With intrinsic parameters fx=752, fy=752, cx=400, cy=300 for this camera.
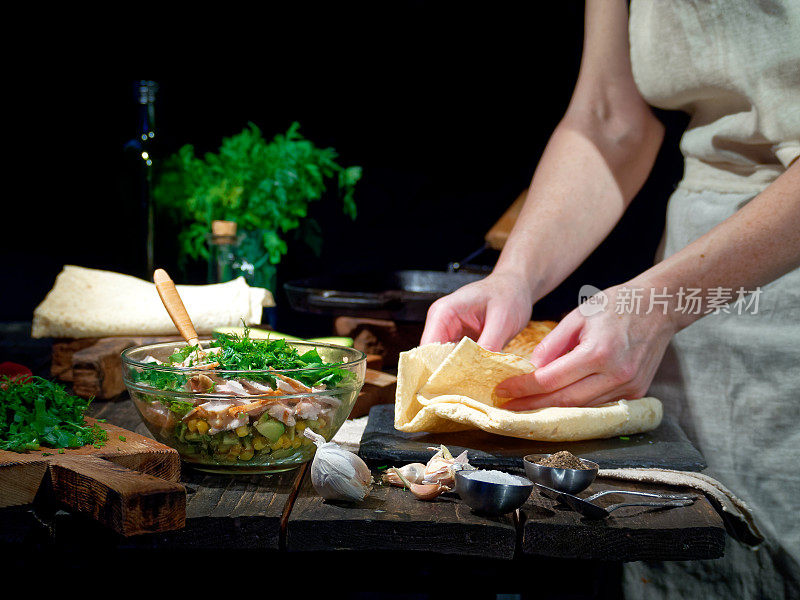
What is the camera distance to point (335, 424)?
3.55 feet

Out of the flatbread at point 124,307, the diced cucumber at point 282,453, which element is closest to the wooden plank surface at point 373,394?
the diced cucumber at point 282,453

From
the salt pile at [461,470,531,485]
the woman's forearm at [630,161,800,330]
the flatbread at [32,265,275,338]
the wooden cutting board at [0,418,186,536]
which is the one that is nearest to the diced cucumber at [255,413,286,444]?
the wooden cutting board at [0,418,186,536]

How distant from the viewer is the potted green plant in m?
2.17

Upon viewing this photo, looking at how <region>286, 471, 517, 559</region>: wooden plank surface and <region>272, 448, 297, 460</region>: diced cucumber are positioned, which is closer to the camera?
<region>286, 471, 517, 559</region>: wooden plank surface

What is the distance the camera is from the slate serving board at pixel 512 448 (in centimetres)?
110

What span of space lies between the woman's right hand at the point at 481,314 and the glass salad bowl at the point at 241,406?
281mm

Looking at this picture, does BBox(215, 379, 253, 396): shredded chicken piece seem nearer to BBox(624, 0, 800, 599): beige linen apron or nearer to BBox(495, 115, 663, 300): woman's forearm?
BBox(495, 115, 663, 300): woman's forearm

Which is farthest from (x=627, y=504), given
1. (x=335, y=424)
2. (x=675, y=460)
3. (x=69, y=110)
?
(x=69, y=110)

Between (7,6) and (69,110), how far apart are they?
0.38 m

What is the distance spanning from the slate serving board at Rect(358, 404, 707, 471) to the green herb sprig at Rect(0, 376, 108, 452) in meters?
0.39

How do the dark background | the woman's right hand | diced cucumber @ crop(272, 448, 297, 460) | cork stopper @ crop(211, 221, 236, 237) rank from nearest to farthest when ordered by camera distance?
diced cucumber @ crop(272, 448, 297, 460), the woman's right hand, cork stopper @ crop(211, 221, 236, 237), the dark background

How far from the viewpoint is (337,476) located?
0.90 meters

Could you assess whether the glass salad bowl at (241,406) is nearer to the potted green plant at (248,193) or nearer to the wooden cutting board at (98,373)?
the wooden cutting board at (98,373)

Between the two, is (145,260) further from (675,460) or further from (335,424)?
(675,460)
